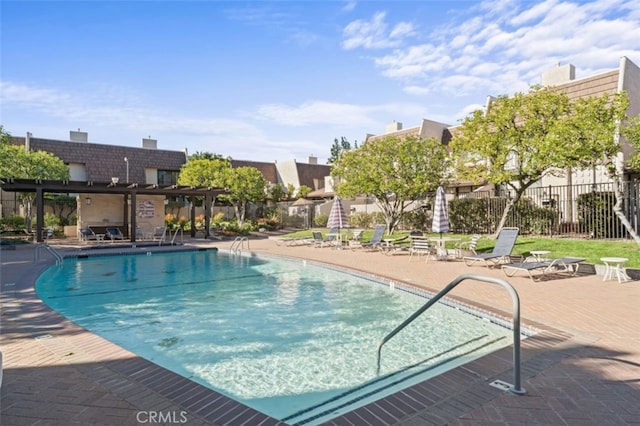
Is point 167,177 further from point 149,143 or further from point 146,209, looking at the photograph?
point 146,209

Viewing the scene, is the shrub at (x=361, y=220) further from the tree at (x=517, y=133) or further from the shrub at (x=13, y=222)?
the shrub at (x=13, y=222)

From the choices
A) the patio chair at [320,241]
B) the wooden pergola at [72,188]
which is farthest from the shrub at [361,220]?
the wooden pergola at [72,188]

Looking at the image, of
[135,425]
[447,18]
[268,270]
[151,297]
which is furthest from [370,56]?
[135,425]

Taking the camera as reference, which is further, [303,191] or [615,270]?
[303,191]

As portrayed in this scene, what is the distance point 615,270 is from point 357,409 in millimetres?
9532

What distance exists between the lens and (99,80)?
1423cm

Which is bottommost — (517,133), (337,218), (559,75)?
(337,218)

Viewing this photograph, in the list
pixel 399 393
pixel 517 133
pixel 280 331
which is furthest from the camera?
pixel 517 133

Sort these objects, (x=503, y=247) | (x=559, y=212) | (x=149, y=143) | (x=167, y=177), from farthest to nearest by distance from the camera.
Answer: (x=149, y=143) → (x=167, y=177) → (x=559, y=212) → (x=503, y=247)

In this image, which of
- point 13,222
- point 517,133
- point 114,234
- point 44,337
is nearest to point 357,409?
point 44,337

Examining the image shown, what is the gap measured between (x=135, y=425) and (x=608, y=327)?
19.7 ft

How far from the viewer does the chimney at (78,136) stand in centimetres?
3512

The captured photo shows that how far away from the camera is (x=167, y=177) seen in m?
37.8

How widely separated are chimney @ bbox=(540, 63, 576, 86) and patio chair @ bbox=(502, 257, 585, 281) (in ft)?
49.2
